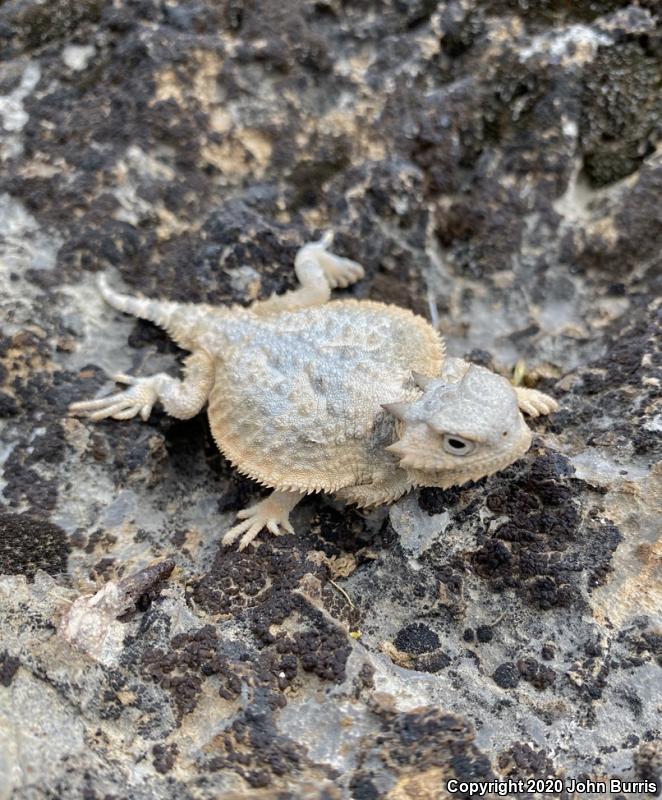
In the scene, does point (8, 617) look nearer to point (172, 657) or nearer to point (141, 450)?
point (172, 657)

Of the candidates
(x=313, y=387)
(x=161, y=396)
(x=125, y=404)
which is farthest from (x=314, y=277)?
(x=125, y=404)

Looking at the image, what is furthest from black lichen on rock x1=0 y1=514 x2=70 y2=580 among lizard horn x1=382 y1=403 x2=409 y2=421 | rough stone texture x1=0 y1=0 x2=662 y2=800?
lizard horn x1=382 y1=403 x2=409 y2=421

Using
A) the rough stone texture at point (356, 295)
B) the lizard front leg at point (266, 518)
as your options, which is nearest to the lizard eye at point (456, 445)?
the rough stone texture at point (356, 295)

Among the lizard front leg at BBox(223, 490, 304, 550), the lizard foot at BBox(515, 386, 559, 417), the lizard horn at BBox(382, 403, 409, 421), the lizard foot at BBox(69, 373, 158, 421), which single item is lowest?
the lizard front leg at BBox(223, 490, 304, 550)

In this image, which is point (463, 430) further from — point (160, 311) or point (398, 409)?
point (160, 311)

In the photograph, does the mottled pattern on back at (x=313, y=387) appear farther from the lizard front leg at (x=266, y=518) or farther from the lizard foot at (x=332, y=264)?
the lizard foot at (x=332, y=264)

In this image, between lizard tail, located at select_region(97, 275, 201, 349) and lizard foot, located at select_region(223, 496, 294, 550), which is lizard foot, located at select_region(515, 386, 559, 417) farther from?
lizard tail, located at select_region(97, 275, 201, 349)
